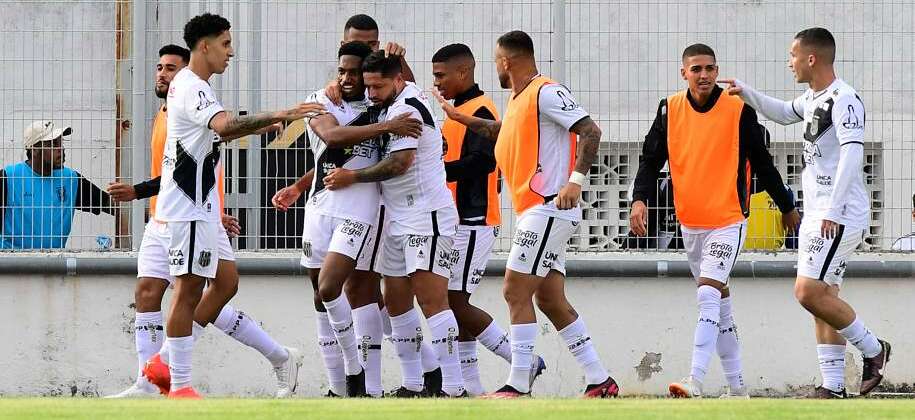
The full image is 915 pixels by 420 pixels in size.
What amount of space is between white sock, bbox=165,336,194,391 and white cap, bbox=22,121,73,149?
3.55m

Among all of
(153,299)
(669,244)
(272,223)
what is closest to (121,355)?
(272,223)

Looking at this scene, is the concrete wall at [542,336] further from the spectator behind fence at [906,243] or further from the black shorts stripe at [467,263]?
the black shorts stripe at [467,263]

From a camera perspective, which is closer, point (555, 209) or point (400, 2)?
point (555, 209)

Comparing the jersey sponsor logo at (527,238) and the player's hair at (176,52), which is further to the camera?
the player's hair at (176,52)

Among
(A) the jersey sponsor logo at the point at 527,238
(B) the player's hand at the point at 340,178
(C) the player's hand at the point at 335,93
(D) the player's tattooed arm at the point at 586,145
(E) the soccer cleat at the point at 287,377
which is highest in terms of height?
(C) the player's hand at the point at 335,93

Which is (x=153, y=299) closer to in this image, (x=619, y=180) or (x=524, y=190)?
(x=524, y=190)

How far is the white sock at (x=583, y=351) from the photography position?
1088 cm

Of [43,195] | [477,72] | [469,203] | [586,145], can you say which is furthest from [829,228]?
[43,195]

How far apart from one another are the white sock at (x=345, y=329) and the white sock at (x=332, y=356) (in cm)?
17

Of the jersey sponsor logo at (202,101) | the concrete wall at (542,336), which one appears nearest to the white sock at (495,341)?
the concrete wall at (542,336)

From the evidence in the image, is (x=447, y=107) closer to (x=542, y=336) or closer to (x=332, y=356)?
(x=332, y=356)

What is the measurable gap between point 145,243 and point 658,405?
3.78 metres

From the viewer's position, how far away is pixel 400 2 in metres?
13.7

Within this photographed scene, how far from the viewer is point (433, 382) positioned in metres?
11.5
